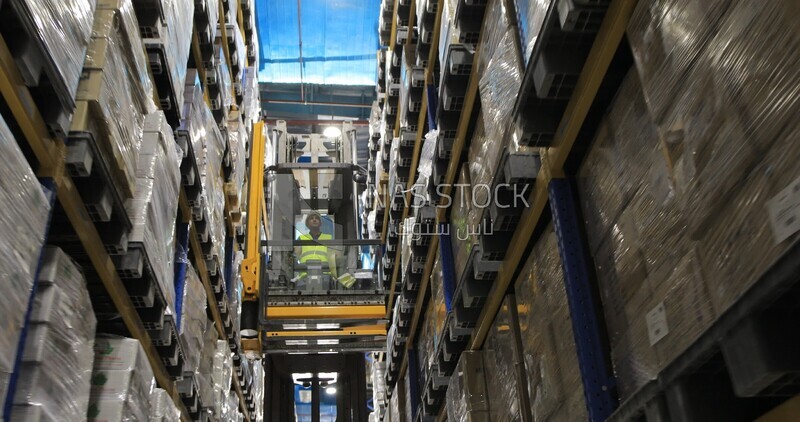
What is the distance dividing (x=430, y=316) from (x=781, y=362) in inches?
182

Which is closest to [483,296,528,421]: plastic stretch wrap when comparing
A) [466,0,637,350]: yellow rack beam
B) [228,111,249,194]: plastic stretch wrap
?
[466,0,637,350]: yellow rack beam

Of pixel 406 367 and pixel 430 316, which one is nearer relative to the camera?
pixel 430 316

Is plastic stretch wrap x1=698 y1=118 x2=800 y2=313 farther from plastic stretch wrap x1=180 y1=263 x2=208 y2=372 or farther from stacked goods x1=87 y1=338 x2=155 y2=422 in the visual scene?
plastic stretch wrap x1=180 y1=263 x2=208 y2=372

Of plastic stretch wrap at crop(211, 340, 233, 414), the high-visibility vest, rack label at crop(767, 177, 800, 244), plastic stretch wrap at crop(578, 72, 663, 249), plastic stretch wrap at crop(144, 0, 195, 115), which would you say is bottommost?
rack label at crop(767, 177, 800, 244)

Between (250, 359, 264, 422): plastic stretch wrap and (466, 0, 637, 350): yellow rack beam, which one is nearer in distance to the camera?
(466, 0, 637, 350): yellow rack beam

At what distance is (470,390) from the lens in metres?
4.13

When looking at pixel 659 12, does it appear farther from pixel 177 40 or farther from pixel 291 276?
pixel 291 276

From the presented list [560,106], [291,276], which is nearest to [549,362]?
[560,106]

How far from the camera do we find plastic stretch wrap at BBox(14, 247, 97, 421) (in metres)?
2.44

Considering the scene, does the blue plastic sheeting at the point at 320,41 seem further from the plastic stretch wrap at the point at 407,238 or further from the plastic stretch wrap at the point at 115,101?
the plastic stretch wrap at the point at 115,101

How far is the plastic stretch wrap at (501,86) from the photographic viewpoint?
3184mm

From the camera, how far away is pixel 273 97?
1675cm

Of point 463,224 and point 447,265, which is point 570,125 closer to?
point 463,224

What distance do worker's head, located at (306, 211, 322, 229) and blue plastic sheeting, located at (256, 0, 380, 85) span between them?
5.39 metres
